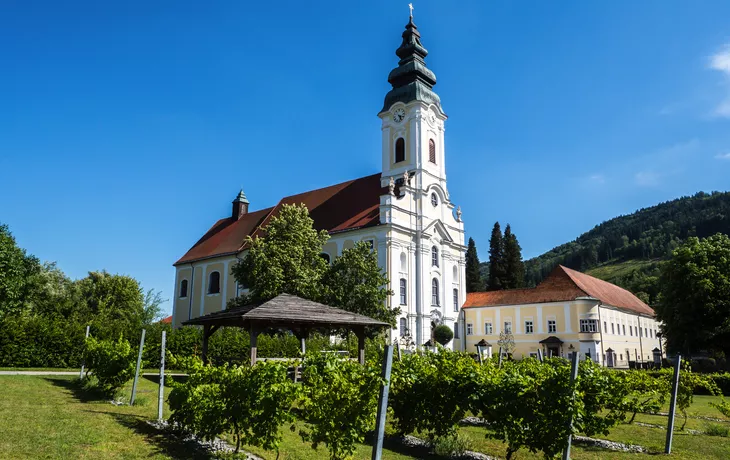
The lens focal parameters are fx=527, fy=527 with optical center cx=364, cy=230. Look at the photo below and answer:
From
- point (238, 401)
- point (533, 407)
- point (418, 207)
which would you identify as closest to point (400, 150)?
point (418, 207)

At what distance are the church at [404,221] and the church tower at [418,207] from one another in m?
0.08

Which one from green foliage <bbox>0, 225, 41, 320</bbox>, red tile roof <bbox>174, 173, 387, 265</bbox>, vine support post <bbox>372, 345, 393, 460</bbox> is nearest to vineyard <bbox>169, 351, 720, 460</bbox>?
vine support post <bbox>372, 345, 393, 460</bbox>

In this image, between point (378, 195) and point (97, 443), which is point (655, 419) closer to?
point (97, 443)

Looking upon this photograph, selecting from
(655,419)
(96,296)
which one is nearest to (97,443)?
(655,419)

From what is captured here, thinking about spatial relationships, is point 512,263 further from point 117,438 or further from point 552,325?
point 117,438

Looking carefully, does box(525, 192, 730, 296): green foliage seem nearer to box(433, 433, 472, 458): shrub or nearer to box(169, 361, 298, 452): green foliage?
box(433, 433, 472, 458): shrub

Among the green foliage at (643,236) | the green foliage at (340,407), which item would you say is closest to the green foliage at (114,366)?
the green foliage at (340,407)

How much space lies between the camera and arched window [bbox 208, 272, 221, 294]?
50.2 m

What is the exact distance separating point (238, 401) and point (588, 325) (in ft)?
131

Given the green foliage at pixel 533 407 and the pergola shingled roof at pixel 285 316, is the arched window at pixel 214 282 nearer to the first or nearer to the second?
the pergola shingled roof at pixel 285 316

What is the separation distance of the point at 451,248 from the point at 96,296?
114 ft

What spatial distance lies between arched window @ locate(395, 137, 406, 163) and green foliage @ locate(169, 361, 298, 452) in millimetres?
38102

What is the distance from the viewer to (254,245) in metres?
34.9

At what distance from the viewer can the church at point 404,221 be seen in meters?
40.8
